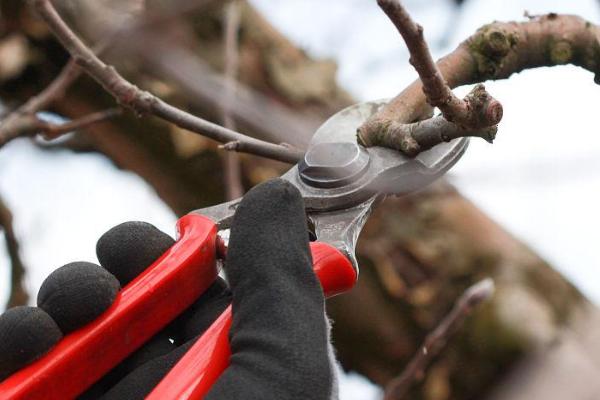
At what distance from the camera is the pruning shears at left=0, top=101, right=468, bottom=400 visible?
89 centimetres

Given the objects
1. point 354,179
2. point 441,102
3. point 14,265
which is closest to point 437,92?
point 441,102

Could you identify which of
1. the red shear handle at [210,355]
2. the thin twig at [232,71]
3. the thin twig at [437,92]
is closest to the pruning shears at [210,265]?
the red shear handle at [210,355]

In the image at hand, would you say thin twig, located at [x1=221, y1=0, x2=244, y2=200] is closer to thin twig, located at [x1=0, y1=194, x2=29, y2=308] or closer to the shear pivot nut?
thin twig, located at [x1=0, y1=194, x2=29, y2=308]

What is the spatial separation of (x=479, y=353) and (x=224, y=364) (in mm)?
1039

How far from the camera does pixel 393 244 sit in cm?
192

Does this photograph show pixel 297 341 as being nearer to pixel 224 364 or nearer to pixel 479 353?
pixel 224 364

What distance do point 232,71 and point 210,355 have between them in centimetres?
102

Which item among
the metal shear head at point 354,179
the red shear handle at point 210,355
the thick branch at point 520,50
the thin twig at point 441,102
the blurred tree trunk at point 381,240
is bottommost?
the blurred tree trunk at point 381,240

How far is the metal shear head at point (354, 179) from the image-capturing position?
1053mm

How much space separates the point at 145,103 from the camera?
4.05 feet

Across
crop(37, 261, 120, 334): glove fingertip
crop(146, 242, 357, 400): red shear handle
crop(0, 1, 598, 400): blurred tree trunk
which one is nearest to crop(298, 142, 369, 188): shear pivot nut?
crop(146, 242, 357, 400): red shear handle

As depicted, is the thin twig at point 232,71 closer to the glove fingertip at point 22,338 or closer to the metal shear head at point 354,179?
the metal shear head at point 354,179

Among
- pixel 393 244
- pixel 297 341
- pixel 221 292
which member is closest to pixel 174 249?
pixel 221 292

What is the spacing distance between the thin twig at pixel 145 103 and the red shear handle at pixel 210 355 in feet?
0.70
